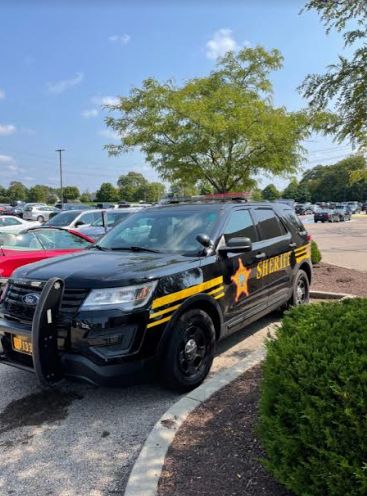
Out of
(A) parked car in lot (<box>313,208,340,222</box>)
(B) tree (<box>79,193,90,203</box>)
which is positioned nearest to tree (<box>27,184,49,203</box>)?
(B) tree (<box>79,193,90,203</box>)

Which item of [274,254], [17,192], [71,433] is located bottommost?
[71,433]

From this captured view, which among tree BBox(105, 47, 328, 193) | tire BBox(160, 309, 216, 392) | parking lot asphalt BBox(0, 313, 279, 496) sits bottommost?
parking lot asphalt BBox(0, 313, 279, 496)

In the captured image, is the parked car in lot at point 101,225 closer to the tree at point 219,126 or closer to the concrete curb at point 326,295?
the tree at point 219,126

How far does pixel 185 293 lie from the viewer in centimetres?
356

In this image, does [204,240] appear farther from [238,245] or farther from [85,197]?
[85,197]

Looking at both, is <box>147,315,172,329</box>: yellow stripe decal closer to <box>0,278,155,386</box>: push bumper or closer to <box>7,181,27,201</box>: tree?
<box>0,278,155,386</box>: push bumper

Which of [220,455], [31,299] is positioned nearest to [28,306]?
[31,299]

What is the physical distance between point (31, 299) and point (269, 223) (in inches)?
125

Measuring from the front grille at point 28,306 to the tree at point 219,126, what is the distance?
18.6ft

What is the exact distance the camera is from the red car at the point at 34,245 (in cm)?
637

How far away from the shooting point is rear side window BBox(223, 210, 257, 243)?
4402mm

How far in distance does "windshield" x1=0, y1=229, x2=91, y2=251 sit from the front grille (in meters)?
3.37

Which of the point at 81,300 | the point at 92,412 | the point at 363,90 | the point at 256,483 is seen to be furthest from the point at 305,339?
the point at 363,90

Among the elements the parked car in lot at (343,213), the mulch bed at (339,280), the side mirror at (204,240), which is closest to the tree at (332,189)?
the parked car in lot at (343,213)
